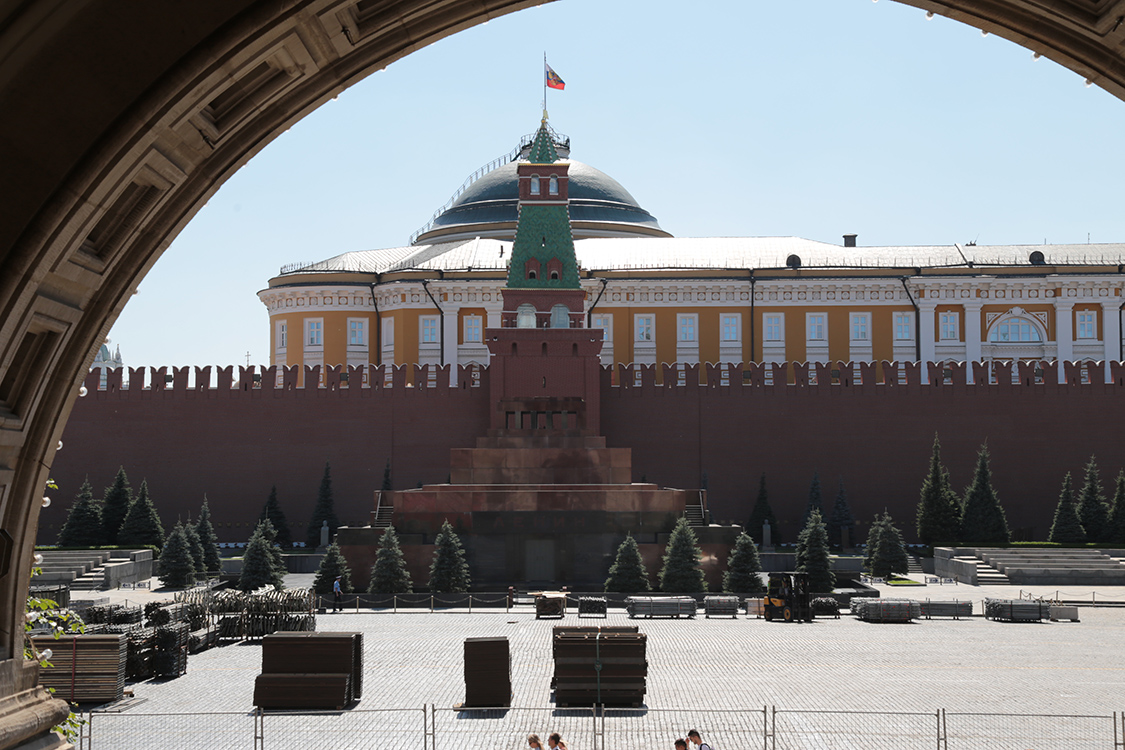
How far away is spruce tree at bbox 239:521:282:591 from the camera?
93.0 feet

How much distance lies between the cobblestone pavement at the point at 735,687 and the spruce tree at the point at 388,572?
3.50 metres

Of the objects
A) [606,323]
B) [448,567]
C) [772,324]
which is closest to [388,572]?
[448,567]

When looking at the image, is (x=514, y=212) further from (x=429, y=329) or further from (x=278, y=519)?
(x=278, y=519)

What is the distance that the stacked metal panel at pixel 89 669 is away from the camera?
15.0 meters

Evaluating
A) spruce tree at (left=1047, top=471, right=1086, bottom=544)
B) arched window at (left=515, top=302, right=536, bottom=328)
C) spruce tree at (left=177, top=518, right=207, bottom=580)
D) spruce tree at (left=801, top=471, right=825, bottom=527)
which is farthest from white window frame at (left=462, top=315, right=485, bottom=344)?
spruce tree at (left=1047, top=471, right=1086, bottom=544)

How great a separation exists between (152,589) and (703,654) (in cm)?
1588

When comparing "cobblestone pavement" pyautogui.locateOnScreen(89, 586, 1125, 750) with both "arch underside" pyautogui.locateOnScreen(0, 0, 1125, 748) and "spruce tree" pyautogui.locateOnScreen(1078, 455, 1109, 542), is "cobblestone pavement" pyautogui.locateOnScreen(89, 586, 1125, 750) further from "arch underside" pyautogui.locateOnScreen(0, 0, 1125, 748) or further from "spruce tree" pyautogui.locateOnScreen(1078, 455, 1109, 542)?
"spruce tree" pyautogui.locateOnScreen(1078, 455, 1109, 542)

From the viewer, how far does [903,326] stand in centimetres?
4716

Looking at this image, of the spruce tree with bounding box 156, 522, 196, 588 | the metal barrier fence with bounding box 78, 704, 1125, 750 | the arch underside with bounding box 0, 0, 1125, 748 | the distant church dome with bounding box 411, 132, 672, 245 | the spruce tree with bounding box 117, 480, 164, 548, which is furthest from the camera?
the distant church dome with bounding box 411, 132, 672, 245

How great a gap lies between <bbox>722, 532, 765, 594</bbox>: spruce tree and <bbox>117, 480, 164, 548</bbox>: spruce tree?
14949 millimetres

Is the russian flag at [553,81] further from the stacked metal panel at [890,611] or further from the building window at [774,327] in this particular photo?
the stacked metal panel at [890,611]

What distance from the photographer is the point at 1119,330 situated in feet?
153

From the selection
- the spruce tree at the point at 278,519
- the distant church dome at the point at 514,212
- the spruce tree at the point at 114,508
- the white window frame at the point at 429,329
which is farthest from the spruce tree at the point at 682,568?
the distant church dome at the point at 514,212

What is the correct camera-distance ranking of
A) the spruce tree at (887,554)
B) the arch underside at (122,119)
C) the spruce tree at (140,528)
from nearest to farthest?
1. the arch underside at (122,119)
2. the spruce tree at (887,554)
3. the spruce tree at (140,528)
